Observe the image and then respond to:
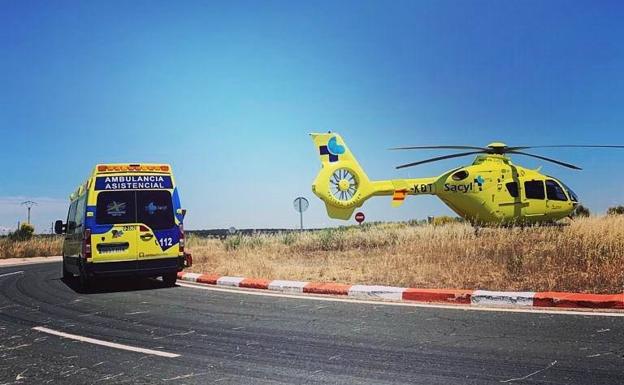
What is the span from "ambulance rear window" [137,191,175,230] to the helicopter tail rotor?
42.1ft

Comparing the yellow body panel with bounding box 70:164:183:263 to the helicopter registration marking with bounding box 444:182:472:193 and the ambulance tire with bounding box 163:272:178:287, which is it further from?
the helicopter registration marking with bounding box 444:182:472:193

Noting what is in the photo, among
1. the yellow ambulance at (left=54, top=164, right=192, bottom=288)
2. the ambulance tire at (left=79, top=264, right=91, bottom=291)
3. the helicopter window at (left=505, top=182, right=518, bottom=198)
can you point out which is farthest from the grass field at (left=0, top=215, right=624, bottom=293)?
the ambulance tire at (left=79, top=264, right=91, bottom=291)

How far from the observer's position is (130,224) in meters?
11.7

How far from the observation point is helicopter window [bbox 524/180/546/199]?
1981 centimetres

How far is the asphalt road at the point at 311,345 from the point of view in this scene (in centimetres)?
479

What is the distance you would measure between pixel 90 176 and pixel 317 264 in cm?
633

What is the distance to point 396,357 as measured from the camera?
5.31m

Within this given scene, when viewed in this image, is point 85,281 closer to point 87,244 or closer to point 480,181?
point 87,244

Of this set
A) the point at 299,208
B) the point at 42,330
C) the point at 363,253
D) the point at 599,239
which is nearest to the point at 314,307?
the point at 42,330

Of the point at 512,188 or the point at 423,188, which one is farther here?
the point at 423,188

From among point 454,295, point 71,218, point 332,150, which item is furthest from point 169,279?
point 332,150

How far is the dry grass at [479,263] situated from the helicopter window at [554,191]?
11.3ft

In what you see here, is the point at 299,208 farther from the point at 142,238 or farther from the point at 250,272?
the point at 142,238

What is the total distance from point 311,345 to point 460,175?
1610 centimetres
